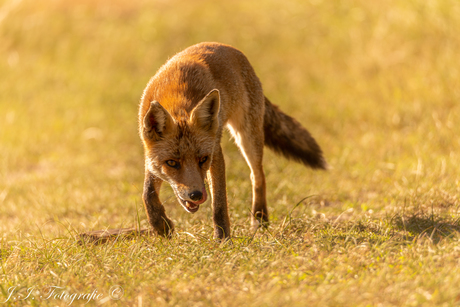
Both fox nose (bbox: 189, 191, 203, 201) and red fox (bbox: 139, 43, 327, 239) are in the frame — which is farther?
red fox (bbox: 139, 43, 327, 239)

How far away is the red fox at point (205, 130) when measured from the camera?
3.88 m

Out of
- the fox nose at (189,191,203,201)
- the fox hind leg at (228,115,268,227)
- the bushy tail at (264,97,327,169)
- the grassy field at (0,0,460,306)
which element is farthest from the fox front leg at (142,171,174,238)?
the bushy tail at (264,97,327,169)

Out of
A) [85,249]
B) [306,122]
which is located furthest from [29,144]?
[85,249]

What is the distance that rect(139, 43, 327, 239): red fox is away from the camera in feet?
12.7

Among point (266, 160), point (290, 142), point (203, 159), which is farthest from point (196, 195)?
point (266, 160)

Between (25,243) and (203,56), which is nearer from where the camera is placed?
(25,243)

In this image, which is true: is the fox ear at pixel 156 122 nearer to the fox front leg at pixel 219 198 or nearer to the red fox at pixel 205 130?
the red fox at pixel 205 130

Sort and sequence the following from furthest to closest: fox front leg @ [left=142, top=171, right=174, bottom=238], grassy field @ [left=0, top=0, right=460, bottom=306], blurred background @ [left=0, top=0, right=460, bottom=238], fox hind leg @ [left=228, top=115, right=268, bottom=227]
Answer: blurred background @ [left=0, top=0, right=460, bottom=238]
fox hind leg @ [left=228, top=115, right=268, bottom=227]
fox front leg @ [left=142, top=171, right=174, bottom=238]
grassy field @ [left=0, top=0, right=460, bottom=306]

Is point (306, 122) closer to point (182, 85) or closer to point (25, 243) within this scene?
point (182, 85)

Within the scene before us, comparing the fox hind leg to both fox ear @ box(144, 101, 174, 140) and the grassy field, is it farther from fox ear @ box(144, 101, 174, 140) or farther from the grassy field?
fox ear @ box(144, 101, 174, 140)

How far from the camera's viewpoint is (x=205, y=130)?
4.09 m

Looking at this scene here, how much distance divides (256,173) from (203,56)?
4.61 feet

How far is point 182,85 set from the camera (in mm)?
4352

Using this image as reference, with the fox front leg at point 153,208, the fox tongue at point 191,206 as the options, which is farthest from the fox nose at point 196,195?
the fox front leg at point 153,208
